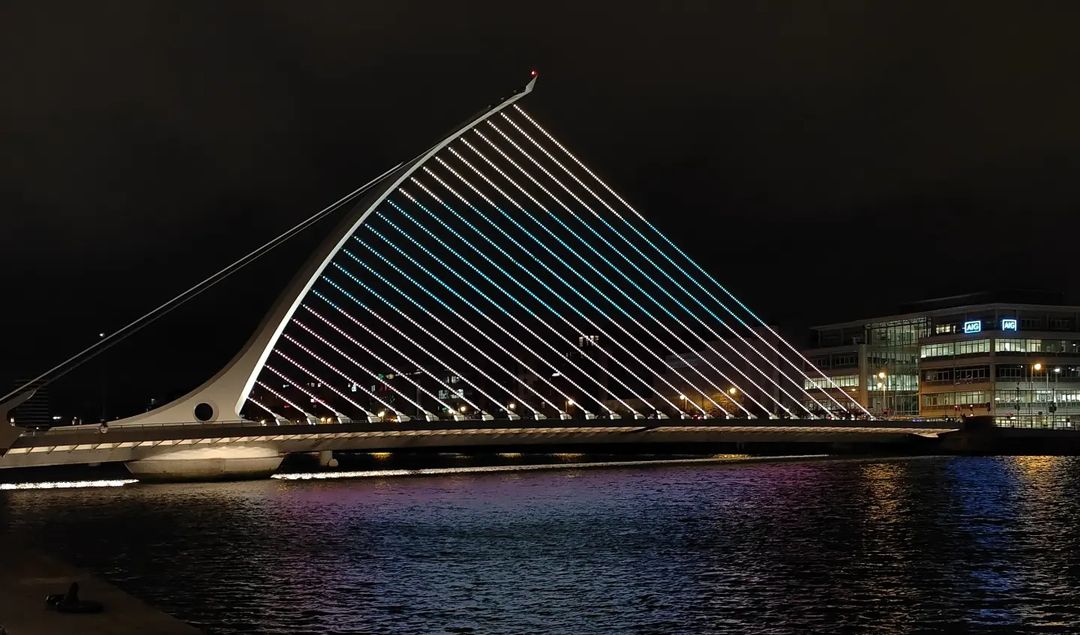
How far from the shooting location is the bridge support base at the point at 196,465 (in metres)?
55.2

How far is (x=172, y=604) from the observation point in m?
20.9

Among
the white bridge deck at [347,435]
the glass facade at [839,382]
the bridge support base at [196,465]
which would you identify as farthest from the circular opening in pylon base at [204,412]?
the glass facade at [839,382]

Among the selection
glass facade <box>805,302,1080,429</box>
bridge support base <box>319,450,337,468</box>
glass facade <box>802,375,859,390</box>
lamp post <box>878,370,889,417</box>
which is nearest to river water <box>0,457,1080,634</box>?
bridge support base <box>319,450,337,468</box>

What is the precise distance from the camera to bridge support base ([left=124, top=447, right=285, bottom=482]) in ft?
181

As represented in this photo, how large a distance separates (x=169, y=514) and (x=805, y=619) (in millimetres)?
25448

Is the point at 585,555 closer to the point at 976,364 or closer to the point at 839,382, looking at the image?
the point at 976,364

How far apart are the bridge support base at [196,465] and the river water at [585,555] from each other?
3.18 m

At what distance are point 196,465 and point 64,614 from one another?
1644 inches

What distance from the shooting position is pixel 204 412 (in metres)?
54.5

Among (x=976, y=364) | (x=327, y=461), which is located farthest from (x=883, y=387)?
(x=327, y=461)

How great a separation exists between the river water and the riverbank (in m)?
2.25

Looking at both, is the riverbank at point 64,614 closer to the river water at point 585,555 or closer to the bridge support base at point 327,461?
the river water at point 585,555

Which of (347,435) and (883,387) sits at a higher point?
(883,387)

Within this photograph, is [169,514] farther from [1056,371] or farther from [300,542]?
[1056,371]
